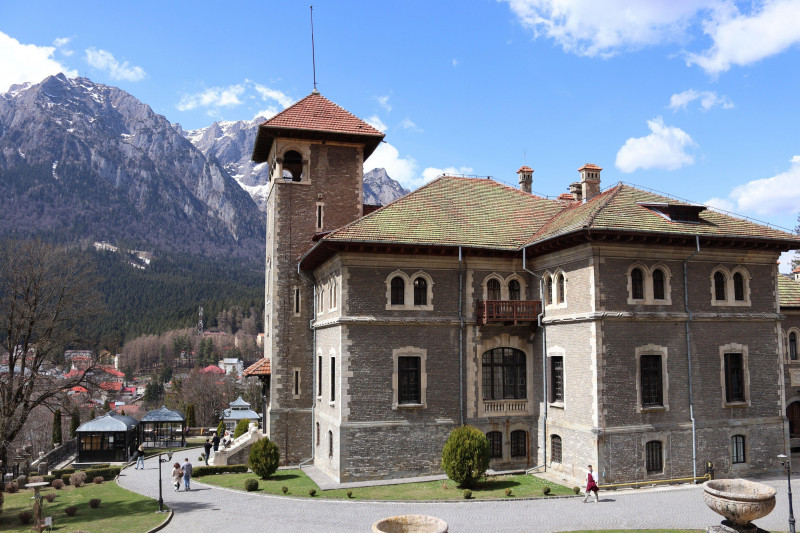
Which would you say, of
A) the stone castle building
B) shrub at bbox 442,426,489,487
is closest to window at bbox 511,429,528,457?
the stone castle building

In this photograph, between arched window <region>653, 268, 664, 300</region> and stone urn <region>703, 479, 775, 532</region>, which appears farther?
arched window <region>653, 268, 664, 300</region>

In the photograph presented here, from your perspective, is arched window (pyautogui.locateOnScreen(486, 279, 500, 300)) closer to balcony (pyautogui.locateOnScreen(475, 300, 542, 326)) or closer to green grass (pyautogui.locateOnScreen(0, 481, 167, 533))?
balcony (pyautogui.locateOnScreen(475, 300, 542, 326))

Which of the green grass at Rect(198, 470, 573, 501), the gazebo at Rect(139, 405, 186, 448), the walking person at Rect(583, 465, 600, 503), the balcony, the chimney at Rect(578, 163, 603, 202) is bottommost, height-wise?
the gazebo at Rect(139, 405, 186, 448)

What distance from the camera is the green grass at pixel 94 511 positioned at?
75.2ft

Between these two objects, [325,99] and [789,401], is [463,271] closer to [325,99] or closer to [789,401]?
[325,99]

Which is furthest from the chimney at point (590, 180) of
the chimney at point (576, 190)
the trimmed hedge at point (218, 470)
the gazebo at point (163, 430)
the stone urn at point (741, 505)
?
the gazebo at point (163, 430)

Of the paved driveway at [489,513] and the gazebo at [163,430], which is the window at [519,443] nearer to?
the paved driveway at [489,513]

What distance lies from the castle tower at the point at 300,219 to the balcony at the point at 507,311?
9.68 metres

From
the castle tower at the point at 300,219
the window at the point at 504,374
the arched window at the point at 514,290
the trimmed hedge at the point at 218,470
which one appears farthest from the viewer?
the trimmed hedge at the point at 218,470

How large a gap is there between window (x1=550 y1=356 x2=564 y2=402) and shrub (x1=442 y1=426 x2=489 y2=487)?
406 centimetres

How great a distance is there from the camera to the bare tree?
3078 cm

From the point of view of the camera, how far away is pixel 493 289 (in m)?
29.1

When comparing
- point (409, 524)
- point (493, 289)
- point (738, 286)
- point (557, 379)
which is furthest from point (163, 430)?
point (738, 286)

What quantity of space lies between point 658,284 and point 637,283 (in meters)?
1.11
